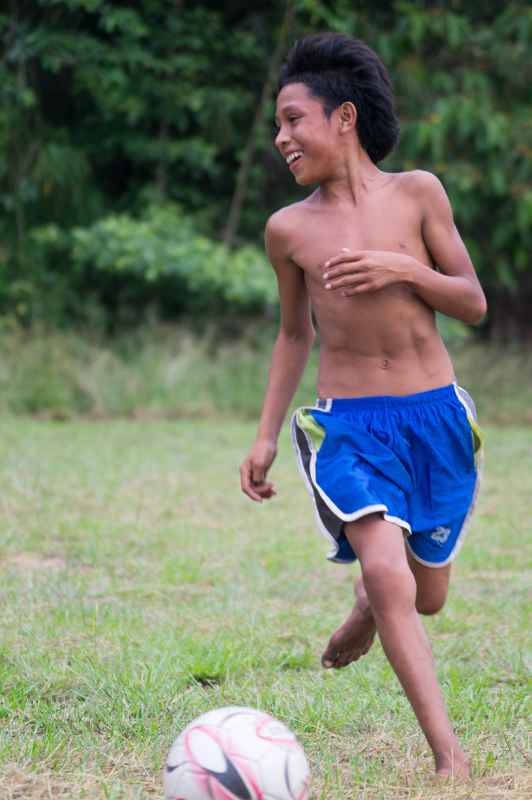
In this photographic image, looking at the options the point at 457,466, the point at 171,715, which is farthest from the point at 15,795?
the point at 457,466

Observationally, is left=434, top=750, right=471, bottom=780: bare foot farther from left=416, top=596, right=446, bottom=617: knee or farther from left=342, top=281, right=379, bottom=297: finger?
left=342, top=281, right=379, bottom=297: finger

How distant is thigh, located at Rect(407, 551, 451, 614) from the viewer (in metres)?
3.26

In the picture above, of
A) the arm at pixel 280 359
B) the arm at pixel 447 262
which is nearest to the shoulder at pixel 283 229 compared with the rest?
the arm at pixel 280 359

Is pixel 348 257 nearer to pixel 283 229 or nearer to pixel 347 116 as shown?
pixel 283 229

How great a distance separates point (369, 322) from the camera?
314cm

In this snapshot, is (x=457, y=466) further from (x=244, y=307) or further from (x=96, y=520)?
(x=244, y=307)

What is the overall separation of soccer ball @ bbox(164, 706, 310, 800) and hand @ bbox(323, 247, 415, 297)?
109 cm

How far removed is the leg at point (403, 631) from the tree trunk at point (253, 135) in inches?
442

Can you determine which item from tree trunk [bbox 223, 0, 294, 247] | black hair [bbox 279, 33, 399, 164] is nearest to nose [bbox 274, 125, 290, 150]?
black hair [bbox 279, 33, 399, 164]

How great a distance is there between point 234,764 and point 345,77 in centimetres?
186

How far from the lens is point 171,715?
10.5 feet

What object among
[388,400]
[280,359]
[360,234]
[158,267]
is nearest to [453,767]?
[388,400]

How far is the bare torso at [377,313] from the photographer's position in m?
3.13

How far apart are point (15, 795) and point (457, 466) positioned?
1392 mm
